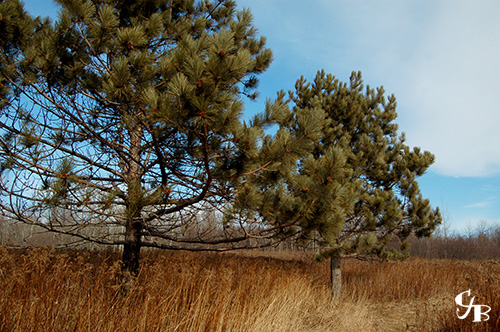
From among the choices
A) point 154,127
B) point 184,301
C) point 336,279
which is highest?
point 154,127

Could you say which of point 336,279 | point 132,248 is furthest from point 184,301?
point 336,279

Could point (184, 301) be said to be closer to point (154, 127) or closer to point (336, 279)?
point (154, 127)

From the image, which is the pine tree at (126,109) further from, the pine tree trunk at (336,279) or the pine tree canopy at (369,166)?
the pine tree trunk at (336,279)

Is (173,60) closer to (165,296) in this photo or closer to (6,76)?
(6,76)

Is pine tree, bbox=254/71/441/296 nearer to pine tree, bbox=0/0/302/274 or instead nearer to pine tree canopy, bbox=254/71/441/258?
pine tree canopy, bbox=254/71/441/258

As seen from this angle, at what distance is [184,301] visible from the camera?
9.33ft

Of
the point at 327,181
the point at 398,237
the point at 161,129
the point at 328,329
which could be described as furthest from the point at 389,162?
the point at 161,129

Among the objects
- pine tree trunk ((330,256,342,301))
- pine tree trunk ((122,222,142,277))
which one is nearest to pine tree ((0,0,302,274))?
pine tree trunk ((122,222,142,277))

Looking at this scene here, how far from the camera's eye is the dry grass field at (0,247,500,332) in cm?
229

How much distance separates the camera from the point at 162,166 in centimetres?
347

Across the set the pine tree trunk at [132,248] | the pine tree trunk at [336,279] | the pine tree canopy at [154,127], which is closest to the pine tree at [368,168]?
the pine tree trunk at [336,279]

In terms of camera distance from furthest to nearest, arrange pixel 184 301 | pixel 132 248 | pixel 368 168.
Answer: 1. pixel 368 168
2. pixel 132 248
3. pixel 184 301

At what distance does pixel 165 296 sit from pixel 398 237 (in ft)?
19.6

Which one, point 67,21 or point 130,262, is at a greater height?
point 67,21
